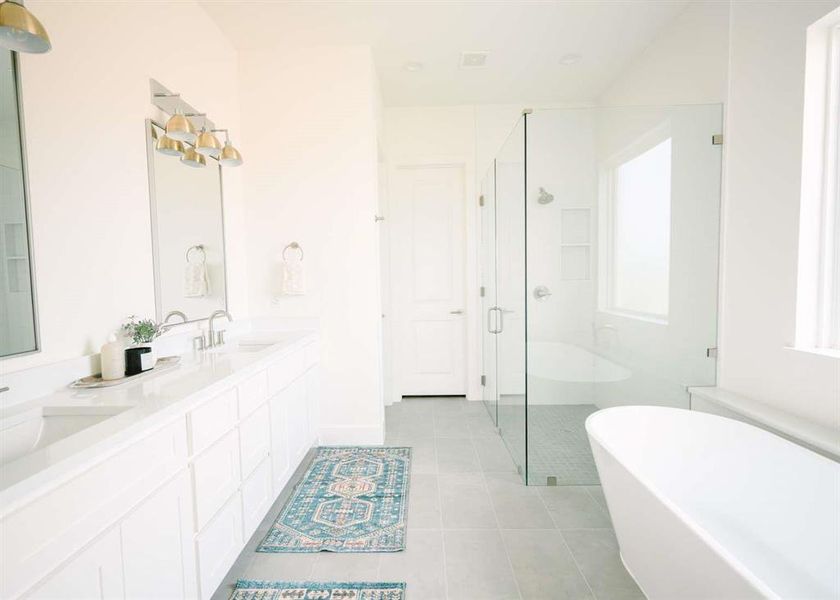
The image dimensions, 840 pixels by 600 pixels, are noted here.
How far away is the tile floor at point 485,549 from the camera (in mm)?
1607

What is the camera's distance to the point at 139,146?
6.08 ft

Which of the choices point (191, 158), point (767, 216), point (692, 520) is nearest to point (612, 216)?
point (767, 216)

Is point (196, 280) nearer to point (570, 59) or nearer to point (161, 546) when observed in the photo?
point (161, 546)

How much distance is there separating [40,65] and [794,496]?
10.1 feet

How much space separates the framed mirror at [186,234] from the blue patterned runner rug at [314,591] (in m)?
1.29

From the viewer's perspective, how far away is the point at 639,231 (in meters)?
2.40

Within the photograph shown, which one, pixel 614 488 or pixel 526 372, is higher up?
pixel 526 372

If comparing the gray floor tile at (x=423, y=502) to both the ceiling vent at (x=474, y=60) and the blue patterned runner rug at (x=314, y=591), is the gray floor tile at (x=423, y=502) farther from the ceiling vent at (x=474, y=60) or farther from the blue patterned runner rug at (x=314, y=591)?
the ceiling vent at (x=474, y=60)

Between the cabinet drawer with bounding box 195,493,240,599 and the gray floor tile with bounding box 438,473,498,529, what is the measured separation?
0.98 m

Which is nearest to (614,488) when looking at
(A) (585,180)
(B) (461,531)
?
(B) (461,531)

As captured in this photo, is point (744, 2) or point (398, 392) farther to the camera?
point (398, 392)

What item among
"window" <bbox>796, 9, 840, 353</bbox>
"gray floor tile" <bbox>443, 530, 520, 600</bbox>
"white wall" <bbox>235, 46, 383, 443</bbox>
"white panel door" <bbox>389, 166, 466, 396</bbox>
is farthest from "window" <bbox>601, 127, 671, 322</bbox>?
"white panel door" <bbox>389, 166, 466, 396</bbox>

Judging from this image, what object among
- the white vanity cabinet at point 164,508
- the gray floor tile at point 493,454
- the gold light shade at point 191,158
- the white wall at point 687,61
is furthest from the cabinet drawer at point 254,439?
the white wall at point 687,61

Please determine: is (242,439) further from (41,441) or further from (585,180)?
(585,180)
